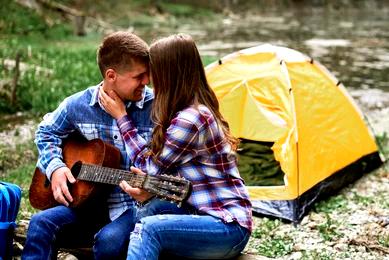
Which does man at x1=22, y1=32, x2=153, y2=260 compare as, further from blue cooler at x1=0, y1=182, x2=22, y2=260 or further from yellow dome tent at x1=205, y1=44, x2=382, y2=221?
yellow dome tent at x1=205, y1=44, x2=382, y2=221

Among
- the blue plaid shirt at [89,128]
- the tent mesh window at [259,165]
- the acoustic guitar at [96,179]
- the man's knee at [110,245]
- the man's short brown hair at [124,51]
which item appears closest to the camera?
the acoustic guitar at [96,179]

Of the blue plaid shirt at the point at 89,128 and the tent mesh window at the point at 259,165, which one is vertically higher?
the blue plaid shirt at the point at 89,128

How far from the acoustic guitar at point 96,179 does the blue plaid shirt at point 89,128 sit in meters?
0.06

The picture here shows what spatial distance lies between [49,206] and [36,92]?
5.03m

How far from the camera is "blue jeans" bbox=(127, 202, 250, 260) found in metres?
2.85

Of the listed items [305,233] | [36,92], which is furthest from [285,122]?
[36,92]

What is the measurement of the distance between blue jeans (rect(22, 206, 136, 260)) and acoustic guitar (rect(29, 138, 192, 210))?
0.10 m

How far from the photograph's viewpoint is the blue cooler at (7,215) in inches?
125

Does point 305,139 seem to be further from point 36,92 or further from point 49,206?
point 36,92

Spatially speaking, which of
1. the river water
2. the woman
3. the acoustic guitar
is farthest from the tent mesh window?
the river water

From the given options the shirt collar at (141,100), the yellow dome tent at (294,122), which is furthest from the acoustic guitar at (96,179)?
the yellow dome tent at (294,122)

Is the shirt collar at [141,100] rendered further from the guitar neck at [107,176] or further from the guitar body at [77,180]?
the guitar neck at [107,176]

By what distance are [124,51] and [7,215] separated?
3.34 ft

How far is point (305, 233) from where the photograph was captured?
4918 millimetres
